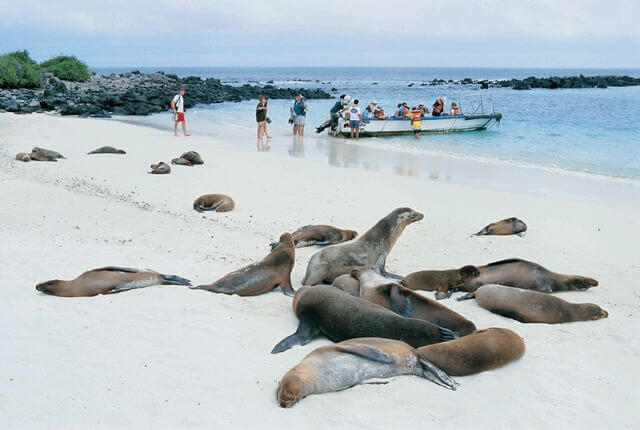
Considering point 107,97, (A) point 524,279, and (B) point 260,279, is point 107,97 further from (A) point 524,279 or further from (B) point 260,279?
(A) point 524,279

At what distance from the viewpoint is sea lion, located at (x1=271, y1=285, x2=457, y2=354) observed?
5.00 metres

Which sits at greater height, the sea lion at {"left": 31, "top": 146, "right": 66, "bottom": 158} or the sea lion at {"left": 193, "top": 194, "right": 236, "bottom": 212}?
the sea lion at {"left": 31, "top": 146, "right": 66, "bottom": 158}

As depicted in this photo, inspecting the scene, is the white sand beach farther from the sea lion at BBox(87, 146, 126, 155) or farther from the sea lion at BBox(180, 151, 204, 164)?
the sea lion at BBox(87, 146, 126, 155)

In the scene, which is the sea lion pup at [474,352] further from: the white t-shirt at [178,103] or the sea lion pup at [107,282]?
the white t-shirt at [178,103]

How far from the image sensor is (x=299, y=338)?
16.9 ft

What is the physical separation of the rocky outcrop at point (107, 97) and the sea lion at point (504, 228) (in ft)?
76.5

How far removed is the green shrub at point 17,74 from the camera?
129ft

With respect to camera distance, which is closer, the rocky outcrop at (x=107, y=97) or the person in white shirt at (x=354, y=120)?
the person in white shirt at (x=354, y=120)

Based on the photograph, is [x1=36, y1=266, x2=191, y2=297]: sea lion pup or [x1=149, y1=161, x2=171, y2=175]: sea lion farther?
[x1=149, y1=161, x2=171, y2=175]: sea lion

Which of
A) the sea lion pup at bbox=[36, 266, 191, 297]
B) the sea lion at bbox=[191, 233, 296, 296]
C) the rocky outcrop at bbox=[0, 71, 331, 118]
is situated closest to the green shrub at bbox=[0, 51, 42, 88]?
the rocky outcrop at bbox=[0, 71, 331, 118]

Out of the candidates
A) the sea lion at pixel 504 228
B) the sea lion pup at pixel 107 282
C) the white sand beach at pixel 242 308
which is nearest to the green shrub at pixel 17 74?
the white sand beach at pixel 242 308

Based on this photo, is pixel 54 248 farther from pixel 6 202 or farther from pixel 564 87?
pixel 564 87

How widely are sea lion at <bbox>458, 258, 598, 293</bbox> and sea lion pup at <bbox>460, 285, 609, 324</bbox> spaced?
0.46 meters

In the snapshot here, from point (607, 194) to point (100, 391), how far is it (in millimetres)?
12027
